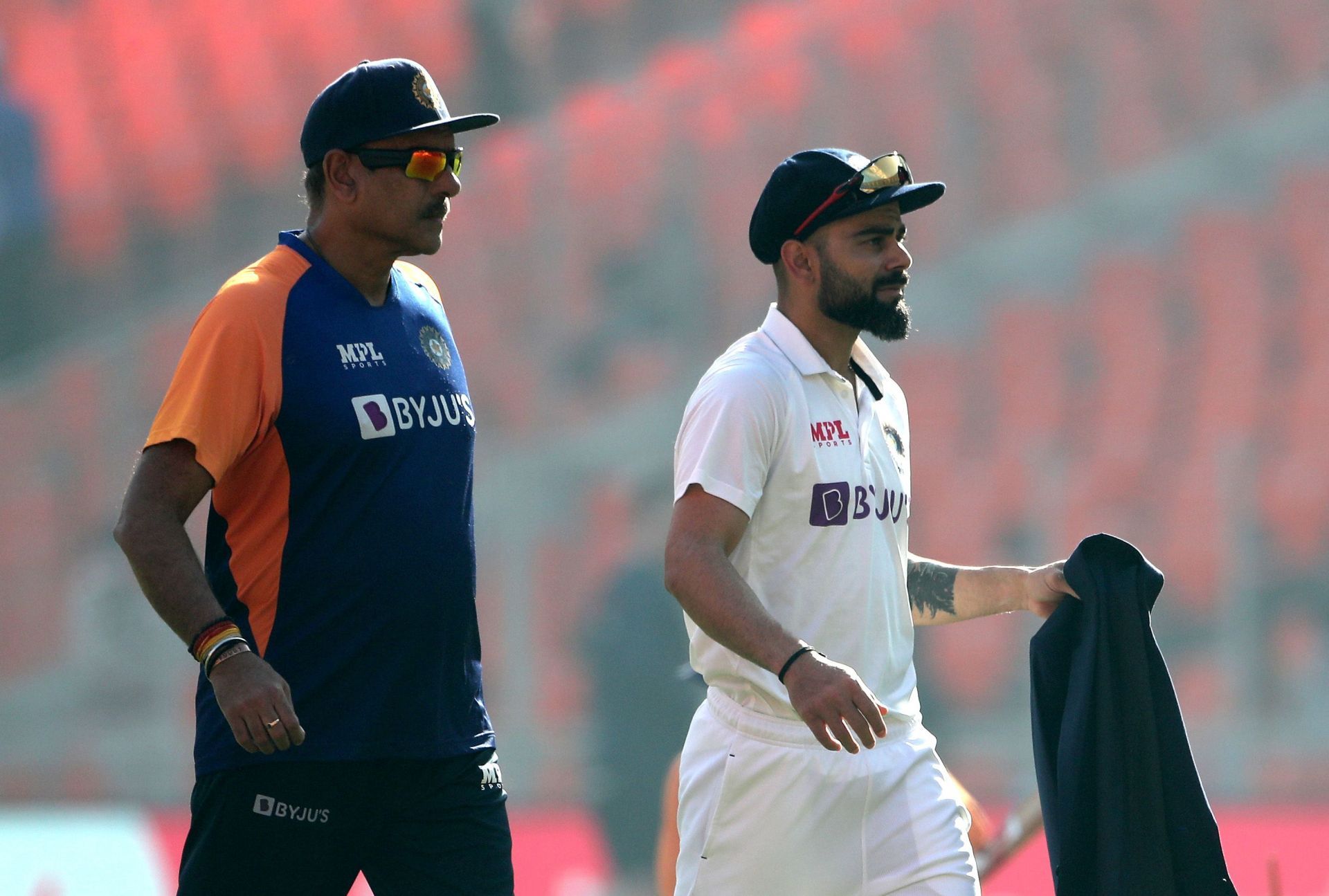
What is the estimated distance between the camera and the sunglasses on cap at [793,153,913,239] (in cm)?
284

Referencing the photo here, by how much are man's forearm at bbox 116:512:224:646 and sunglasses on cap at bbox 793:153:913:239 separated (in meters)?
1.18

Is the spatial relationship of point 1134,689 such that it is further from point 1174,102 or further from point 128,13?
point 128,13

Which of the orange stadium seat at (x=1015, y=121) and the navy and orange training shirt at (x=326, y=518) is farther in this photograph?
the orange stadium seat at (x=1015, y=121)

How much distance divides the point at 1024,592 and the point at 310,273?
51.0 inches

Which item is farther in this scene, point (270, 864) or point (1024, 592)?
point (1024, 592)

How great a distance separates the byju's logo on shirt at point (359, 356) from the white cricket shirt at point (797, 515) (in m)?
0.50

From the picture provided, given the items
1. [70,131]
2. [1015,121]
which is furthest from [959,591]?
[70,131]

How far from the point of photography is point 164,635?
8.38m

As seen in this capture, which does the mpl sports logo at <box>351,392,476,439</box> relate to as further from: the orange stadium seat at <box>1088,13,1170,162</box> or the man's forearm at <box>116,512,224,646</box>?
the orange stadium seat at <box>1088,13,1170,162</box>

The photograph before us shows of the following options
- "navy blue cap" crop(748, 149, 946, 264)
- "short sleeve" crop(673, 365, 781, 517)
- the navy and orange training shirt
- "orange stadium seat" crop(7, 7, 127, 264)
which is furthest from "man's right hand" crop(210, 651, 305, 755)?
"orange stadium seat" crop(7, 7, 127, 264)

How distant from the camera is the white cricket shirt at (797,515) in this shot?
8.73 ft

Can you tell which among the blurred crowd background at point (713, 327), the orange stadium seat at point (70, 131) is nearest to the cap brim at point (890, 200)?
the blurred crowd background at point (713, 327)

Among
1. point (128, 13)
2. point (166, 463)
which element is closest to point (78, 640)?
point (128, 13)

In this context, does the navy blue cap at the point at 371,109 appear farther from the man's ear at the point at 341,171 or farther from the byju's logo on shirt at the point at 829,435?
the byju's logo on shirt at the point at 829,435
